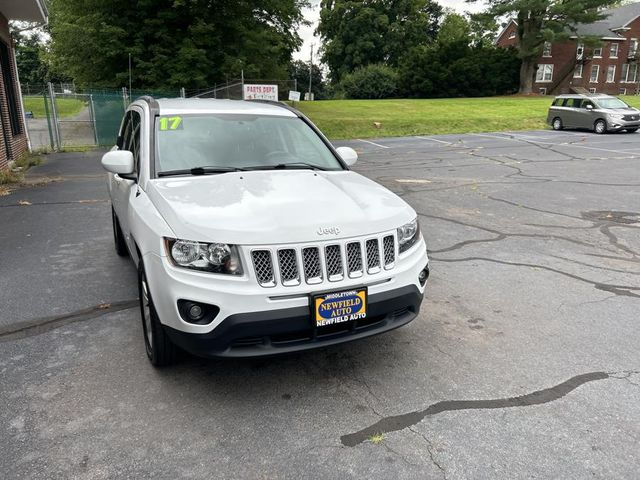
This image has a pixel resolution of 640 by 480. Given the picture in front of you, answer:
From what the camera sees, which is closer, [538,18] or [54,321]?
[54,321]

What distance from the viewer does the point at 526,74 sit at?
49.1 metres

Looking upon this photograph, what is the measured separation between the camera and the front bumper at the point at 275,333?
2818 millimetres

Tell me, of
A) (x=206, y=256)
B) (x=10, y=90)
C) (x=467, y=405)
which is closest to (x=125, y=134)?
(x=206, y=256)

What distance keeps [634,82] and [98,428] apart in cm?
7011

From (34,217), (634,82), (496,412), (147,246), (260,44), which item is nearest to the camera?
(496,412)

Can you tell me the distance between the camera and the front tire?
323cm

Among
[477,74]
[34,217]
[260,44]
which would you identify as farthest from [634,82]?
[34,217]

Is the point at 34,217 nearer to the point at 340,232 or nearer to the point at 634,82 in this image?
the point at 340,232

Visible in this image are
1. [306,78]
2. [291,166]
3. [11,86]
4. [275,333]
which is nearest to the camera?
[275,333]

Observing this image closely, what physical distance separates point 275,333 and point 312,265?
448mm

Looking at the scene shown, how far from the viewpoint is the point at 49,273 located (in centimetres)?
534

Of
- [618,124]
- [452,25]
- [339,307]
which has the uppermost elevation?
[452,25]

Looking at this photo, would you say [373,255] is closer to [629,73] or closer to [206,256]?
[206,256]

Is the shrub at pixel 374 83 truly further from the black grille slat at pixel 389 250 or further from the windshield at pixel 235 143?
the black grille slat at pixel 389 250
